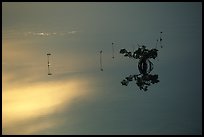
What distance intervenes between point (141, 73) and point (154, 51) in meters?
2.95

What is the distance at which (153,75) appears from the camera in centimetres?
3859

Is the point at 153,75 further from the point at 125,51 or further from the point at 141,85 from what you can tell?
the point at 125,51

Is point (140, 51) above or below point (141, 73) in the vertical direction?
above

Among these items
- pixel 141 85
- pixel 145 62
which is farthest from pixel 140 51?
pixel 141 85

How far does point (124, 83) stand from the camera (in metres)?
39.8

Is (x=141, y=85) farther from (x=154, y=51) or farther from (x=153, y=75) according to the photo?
(x=154, y=51)

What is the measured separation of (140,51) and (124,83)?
170 inches

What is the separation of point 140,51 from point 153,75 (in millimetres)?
3176

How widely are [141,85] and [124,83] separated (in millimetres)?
2196

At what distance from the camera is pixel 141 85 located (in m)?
38.8

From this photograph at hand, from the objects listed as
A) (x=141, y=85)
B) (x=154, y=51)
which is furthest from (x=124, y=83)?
→ (x=154, y=51)

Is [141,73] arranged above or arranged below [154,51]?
below

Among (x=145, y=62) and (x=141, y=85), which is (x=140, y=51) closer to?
(x=145, y=62)

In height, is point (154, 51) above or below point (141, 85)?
above
